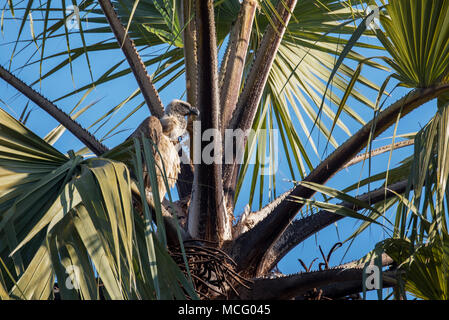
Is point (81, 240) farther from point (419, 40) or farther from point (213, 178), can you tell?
point (419, 40)

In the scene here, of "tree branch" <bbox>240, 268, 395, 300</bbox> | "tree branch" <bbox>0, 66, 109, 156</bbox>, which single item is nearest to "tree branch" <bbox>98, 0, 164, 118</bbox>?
"tree branch" <bbox>0, 66, 109, 156</bbox>

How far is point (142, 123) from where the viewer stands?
151 inches

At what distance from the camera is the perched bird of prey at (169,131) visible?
3830mm

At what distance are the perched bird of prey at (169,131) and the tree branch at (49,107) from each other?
40 cm

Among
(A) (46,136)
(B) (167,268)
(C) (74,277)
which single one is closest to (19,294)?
(C) (74,277)

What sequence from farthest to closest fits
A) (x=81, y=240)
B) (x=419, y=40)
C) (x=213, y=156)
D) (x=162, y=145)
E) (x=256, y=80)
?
1. (x=162, y=145)
2. (x=256, y=80)
3. (x=213, y=156)
4. (x=419, y=40)
5. (x=81, y=240)

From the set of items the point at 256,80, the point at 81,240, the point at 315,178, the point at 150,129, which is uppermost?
the point at 256,80

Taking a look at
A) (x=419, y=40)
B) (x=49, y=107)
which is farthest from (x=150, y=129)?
(x=419, y=40)

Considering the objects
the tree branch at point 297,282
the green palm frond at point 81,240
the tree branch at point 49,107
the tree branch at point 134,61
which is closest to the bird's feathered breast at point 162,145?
the tree branch at point 134,61

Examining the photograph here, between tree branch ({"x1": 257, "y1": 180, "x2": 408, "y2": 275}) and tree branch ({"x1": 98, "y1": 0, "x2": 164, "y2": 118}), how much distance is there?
116cm

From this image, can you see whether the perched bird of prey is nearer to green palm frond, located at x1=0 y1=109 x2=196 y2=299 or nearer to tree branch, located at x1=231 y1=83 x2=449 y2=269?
tree branch, located at x1=231 y1=83 x2=449 y2=269

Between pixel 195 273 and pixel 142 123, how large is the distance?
114cm

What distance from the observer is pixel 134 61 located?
371 cm

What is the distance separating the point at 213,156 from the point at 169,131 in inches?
38.1
